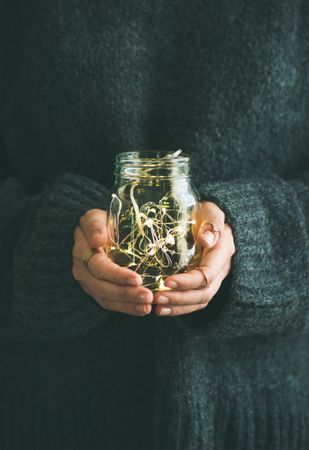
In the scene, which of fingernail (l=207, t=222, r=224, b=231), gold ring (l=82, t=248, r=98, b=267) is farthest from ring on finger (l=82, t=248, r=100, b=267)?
fingernail (l=207, t=222, r=224, b=231)

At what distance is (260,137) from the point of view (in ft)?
2.42

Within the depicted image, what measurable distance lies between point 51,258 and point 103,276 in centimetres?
13

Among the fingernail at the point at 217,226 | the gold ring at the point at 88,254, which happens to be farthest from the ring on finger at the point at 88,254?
the fingernail at the point at 217,226

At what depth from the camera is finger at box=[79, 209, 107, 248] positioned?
0.58 meters

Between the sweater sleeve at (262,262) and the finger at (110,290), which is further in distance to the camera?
the sweater sleeve at (262,262)

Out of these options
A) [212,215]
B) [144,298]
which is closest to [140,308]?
[144,298]

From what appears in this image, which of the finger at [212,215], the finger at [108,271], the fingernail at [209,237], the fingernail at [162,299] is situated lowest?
the fingernail at [162,299]

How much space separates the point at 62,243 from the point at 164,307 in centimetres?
16

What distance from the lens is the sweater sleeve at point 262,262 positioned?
638 millimetres

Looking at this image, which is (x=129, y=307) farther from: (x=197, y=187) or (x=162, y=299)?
(x=197, y=187)

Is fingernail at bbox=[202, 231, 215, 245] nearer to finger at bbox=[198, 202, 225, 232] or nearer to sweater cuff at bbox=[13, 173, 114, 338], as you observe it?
finger at bbox=[198, 202, 225, 232]

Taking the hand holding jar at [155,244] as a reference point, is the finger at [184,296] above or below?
below

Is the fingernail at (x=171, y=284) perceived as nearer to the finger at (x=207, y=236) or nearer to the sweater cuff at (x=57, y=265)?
the finger at (x=207, y=236)

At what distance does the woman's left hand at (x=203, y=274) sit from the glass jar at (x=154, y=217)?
0.01 metres
